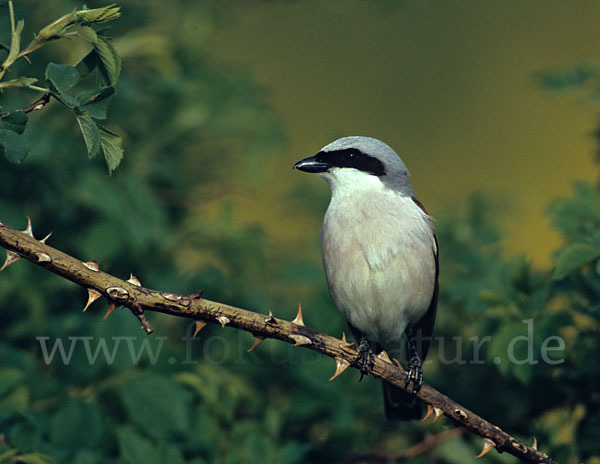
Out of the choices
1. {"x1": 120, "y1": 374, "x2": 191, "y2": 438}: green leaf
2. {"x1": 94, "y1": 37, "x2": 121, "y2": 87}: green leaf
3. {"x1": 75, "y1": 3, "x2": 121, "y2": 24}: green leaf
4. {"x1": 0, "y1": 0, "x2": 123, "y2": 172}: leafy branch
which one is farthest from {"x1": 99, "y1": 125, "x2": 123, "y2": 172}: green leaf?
{"x1": 120, "y1": 374, "x2": 191, "y2": 438}: green leaf

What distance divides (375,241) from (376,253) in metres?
0.06

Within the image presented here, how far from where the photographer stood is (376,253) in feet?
10.00

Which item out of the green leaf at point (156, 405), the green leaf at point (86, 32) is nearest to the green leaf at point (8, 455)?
the green leaf at point (156, 405)

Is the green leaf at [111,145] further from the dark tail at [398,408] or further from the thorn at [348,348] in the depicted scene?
the dark tail at [398,408]

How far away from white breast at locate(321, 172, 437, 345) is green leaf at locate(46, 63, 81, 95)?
172 cm

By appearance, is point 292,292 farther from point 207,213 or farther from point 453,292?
point 453,292

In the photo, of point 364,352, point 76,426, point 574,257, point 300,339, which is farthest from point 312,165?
point 76,426

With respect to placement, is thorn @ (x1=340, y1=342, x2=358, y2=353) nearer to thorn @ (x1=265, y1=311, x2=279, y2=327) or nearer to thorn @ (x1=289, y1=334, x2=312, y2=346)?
thorn @ (x1=289, y1=334, x2=312, y2=346)

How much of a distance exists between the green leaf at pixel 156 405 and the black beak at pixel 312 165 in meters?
1.12

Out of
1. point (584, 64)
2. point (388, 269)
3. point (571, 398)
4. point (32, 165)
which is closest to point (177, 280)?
point (32, 165)

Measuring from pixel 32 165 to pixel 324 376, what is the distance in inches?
70.8

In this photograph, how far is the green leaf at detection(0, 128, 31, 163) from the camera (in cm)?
151

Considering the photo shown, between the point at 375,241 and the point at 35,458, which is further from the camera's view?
the point at 375,241

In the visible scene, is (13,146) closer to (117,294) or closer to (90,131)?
(90,131)
